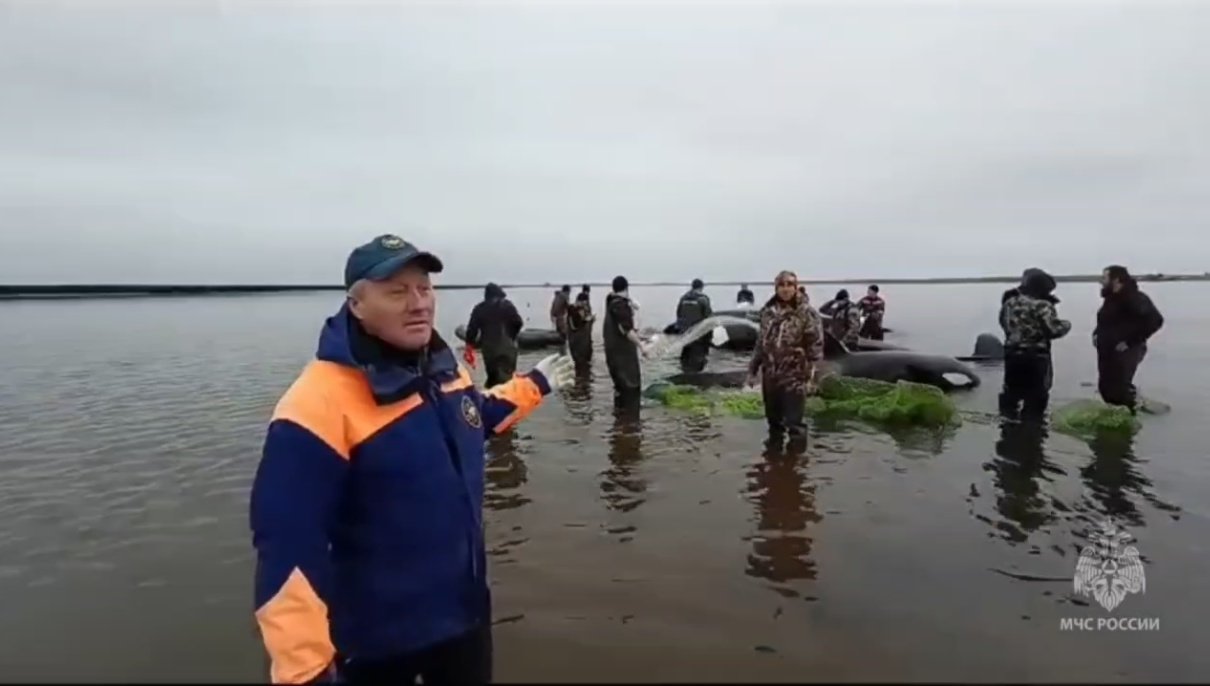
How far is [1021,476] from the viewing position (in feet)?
26.9

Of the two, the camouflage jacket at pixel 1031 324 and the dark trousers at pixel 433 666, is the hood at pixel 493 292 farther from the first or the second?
the dark trousers at pixel 433 666

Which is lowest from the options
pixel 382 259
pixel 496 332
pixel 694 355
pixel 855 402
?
pixel 855 402

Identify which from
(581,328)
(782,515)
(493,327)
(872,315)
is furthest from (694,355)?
(782,515)

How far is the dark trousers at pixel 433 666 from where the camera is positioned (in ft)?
8.33

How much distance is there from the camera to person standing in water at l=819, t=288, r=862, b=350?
19453 mm

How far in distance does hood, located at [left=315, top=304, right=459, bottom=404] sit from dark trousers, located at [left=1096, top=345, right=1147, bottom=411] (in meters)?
11.8

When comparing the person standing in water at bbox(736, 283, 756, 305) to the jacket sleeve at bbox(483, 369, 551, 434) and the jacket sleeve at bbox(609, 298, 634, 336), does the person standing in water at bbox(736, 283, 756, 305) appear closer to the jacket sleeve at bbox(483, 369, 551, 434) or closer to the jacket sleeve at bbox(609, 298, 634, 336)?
the jacket sleeve at bbox(609, 298, 634, 336)

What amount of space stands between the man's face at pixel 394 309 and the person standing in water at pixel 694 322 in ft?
52.8

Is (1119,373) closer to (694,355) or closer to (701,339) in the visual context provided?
(701,339)

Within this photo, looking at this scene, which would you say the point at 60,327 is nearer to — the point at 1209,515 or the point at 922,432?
the point at 922,432

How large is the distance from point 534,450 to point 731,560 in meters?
4.67

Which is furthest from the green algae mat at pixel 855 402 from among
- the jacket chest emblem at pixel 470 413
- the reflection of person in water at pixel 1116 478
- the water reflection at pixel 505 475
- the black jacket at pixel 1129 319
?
the jacket chest emblem at pixel 470 413

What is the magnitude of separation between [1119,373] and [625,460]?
7.82 m

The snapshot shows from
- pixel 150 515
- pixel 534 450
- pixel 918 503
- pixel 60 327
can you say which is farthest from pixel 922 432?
pixel 60 327
